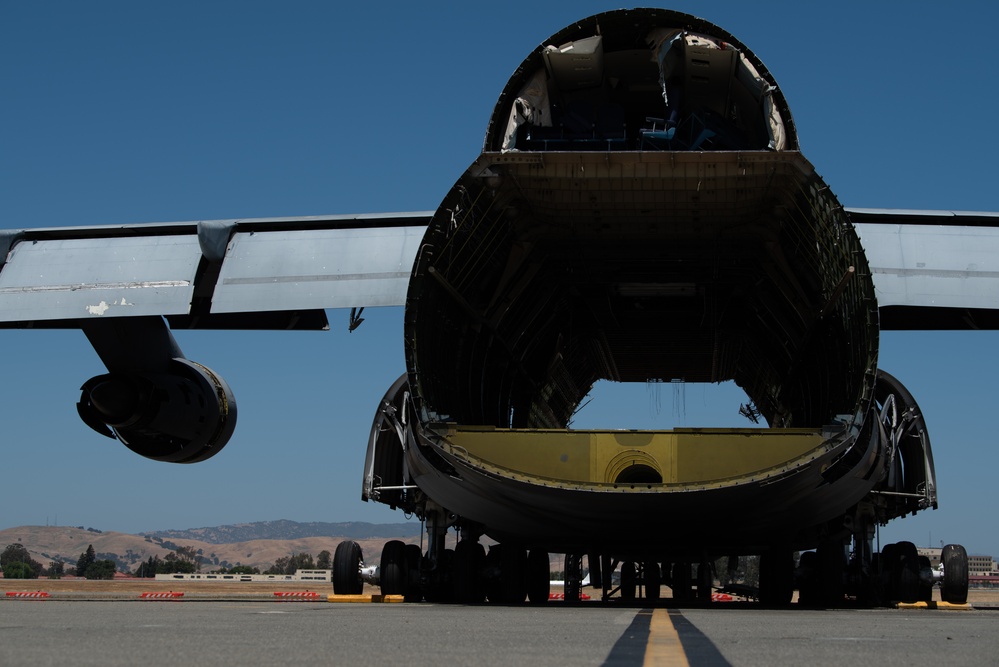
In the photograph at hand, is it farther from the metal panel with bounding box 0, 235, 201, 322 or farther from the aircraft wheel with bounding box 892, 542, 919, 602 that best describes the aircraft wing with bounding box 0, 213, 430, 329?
the aircraft wheel with bounding box 892, 542, 919, 602

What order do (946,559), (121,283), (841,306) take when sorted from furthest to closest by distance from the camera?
(946,559) < (841,306) < (121,283)

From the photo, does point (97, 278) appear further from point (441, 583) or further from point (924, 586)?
point (924, 586)

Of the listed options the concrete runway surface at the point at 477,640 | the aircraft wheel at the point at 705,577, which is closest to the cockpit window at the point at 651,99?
the aircraft wheel at the point at 705,577

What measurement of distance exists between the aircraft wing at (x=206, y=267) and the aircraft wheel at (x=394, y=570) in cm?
377

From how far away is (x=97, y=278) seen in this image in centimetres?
1251

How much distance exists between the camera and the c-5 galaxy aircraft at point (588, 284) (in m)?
12.2

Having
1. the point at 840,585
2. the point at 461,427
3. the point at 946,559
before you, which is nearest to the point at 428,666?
the point at 461,427

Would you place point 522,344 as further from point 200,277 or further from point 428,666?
point 428,666

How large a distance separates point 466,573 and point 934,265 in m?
6.44

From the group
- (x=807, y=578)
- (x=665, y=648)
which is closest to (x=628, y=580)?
(x=807, y=578)

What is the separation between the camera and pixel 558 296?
17797mm

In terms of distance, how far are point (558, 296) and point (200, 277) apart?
6325 mm

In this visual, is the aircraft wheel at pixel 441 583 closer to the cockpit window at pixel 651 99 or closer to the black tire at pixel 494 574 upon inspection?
the black tire at pixel 494 574

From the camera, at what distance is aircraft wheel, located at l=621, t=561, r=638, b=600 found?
695 inches
